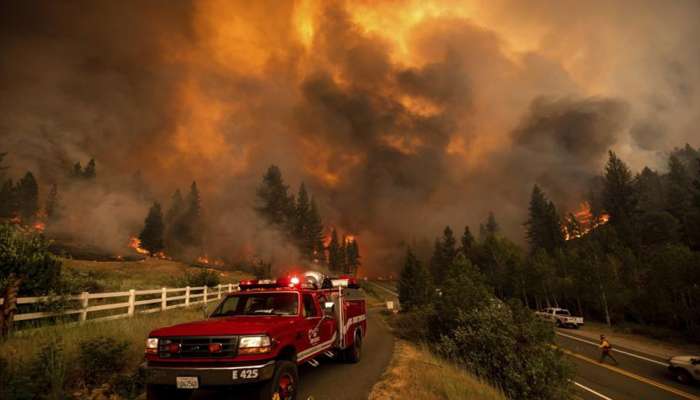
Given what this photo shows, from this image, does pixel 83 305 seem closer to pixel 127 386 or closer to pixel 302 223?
pixel 127 386

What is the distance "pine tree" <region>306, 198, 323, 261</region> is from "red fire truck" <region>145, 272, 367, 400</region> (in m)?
71.7

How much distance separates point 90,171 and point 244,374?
292 feet

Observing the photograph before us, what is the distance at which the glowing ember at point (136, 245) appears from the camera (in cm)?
6656

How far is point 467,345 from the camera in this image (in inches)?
511

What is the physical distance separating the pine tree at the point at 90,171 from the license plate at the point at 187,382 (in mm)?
86688

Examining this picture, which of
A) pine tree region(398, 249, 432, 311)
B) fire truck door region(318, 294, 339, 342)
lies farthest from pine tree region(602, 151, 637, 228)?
fire truck door region(318, 294, 339, 342)

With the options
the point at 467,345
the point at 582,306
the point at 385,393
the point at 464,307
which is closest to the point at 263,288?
the point at 385,393

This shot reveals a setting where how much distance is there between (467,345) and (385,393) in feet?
20.7

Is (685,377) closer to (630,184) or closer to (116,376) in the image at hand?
(116,376)

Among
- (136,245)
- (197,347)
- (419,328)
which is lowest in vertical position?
(419,328)

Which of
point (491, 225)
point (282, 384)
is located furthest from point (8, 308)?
point (491, 225)

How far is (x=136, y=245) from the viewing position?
223ft

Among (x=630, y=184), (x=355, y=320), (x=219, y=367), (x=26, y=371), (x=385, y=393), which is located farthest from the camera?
(x=630, y=184)

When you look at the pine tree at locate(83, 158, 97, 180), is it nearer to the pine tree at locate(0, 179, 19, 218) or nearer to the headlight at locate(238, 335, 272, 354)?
the pine tree at locate(0, 179, 19, 218)
